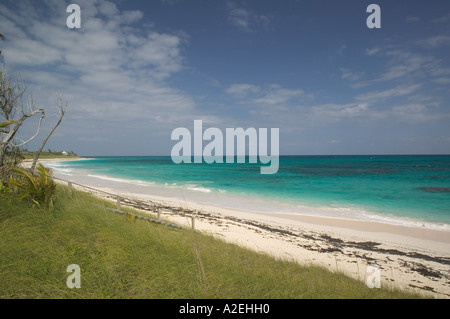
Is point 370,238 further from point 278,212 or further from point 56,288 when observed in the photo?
point 56,288

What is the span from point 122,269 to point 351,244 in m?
9.90

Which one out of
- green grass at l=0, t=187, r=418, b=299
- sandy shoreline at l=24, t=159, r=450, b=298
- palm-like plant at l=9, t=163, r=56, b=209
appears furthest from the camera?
sandy shoreline at l=24, t=159, r=450, b=298

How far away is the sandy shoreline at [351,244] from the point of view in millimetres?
6891

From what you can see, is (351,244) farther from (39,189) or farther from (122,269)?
(39,189)

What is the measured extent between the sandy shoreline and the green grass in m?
2.49

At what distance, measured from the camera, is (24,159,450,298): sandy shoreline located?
689 centimetres

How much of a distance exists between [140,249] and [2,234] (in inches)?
98.7

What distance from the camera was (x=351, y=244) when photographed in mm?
9641

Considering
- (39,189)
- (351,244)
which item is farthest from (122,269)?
(351,244)

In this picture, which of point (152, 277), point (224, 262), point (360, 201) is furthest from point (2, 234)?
point (360, 201)

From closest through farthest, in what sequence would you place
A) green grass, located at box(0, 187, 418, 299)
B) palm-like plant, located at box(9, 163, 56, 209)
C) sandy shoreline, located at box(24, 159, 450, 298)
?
green grass, located at box(0, 187, 418, 299)
palm-like plant, located at box(9, 163, 56, 209)
sandy shoreline, located at box(24, 159, 450, 298)

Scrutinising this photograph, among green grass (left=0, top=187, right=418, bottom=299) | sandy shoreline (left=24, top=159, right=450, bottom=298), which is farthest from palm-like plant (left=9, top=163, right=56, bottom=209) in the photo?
sandy shoreline (left=24, top=159, right=450, bottom=298)

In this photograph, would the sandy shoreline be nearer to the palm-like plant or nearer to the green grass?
the green grass

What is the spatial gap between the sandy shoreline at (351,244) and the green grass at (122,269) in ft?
8.17
